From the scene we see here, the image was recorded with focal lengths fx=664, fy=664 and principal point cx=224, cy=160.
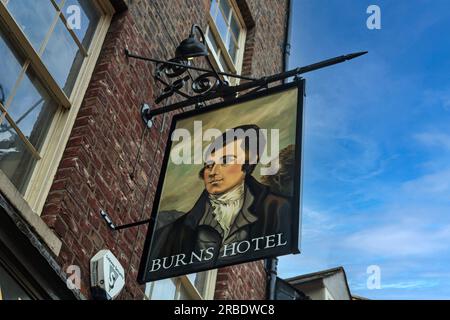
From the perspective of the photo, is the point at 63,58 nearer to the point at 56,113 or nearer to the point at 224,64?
the point at 56,113

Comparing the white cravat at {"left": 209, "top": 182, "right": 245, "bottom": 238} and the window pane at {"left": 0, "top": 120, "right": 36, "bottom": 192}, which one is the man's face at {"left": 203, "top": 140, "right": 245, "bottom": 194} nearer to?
the white cravat at {"left": 209, "top": 182, "right": 245, "bottom": 238}

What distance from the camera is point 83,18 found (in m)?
6.18

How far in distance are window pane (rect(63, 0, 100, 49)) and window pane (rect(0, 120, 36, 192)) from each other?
1.43 metres

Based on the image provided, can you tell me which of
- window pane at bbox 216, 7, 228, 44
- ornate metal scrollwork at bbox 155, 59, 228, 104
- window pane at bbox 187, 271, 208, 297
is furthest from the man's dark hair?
window pane at bbox 216, 7, 228, 44

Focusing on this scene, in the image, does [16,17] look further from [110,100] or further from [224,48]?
[224,48]

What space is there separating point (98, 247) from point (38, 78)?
1441mm

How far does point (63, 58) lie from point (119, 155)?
97 centimetres

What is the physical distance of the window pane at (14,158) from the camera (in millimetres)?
4781

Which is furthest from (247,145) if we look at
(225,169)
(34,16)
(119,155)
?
(34,16)

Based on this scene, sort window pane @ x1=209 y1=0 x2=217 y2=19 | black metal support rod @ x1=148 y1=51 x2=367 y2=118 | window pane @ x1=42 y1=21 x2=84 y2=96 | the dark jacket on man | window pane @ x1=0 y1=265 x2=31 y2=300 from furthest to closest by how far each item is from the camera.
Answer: window pane @ x1=209 y1=0 x2=217 y2=19
black metal support rod @ x1=148 y1=51 x2=367 y2=118
window pane @ x1=42 y1=21 x2=84 y2=96
the dark jacket on man
window pane @ x1=0 y1=265 x2=31 y2=300

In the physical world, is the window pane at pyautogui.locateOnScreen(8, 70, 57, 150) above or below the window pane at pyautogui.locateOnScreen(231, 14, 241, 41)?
below

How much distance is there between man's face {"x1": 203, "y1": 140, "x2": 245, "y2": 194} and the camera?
16.4 feet

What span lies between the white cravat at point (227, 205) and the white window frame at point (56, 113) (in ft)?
4.24
